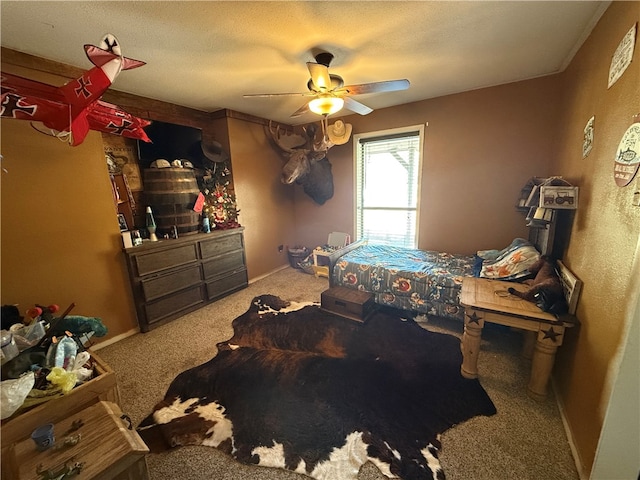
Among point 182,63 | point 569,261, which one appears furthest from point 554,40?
point 182,63

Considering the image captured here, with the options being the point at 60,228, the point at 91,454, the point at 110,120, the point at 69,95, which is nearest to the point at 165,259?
the point at 60,228

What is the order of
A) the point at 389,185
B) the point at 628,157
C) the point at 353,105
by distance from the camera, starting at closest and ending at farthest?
the point at 628,157, the point at 353,105, the point at 389,185

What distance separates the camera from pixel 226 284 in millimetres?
3428

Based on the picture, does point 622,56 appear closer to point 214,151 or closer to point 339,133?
point 339,133

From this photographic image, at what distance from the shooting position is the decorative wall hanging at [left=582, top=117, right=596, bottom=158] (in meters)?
1.65

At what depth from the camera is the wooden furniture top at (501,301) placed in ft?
5.10

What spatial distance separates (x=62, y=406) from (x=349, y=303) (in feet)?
7.24

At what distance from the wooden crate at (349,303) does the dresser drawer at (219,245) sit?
1.52m

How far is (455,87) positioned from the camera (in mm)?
2865

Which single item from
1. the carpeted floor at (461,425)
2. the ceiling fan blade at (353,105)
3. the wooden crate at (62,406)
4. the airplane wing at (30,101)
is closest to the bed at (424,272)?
the carpeted floor at (461,425)

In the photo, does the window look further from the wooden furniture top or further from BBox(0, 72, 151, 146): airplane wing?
BBox(0, 72, 151, 146): airplane wing

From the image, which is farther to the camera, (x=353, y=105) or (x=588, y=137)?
(x=353, y=105)

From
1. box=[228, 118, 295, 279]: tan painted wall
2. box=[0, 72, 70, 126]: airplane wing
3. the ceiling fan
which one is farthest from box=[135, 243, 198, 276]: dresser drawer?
the ceiling fan

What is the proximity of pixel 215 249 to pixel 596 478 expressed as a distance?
3528 millimetres
